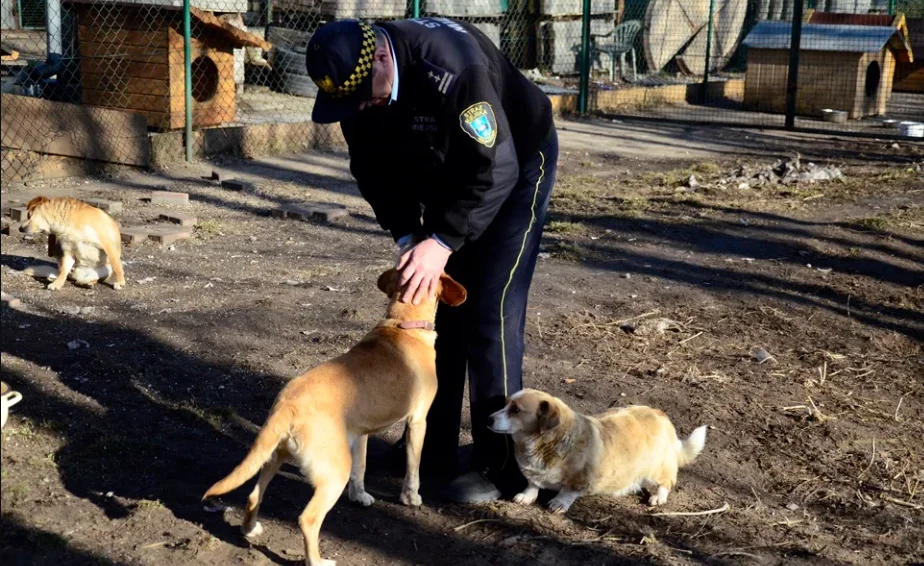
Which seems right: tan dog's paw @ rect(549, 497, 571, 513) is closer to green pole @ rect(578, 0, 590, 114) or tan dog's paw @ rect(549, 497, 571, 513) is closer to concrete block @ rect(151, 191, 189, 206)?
concrete block @ rect(151, 191, 189, 206)

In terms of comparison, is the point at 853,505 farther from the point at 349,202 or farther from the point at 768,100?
the point at 768,100

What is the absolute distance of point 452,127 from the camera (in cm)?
333

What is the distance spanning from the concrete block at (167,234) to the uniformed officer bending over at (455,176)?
4032 mm

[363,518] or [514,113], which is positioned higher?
[514,113]

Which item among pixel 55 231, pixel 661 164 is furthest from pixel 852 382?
pixel 661 164

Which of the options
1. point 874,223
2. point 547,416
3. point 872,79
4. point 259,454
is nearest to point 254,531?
point 259,454

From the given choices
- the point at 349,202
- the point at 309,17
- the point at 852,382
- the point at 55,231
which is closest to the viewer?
the point at 852,382

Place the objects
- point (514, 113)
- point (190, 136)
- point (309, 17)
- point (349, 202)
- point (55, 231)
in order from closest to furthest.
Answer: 1. point (514, 113)
2. point (55, 231)
3. point (349, 202)
4. point (190, 136)
5. point (309, 17)

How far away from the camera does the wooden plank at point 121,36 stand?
10.2 m

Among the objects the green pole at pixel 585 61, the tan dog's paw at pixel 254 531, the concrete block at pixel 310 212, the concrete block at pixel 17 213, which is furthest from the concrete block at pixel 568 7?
the tan dog's paw at pixel 254 531

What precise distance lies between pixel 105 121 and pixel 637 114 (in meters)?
9.06

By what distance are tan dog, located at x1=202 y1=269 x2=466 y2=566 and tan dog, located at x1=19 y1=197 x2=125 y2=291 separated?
125 inches

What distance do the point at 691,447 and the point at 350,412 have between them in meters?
1.53

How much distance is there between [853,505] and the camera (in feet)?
13.1
